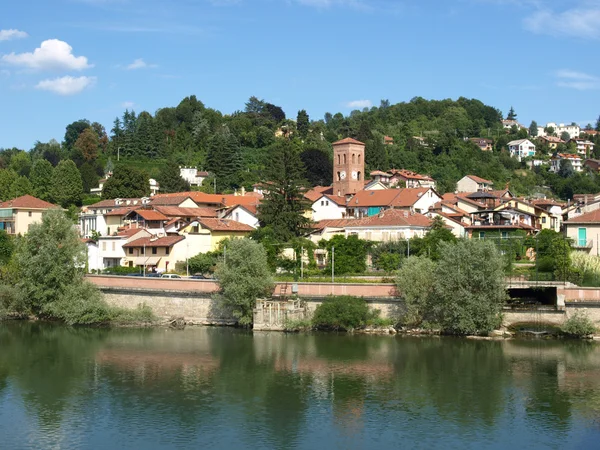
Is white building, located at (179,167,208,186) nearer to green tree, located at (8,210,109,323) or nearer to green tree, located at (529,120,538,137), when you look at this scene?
green tree, located at (8,210,109,323)

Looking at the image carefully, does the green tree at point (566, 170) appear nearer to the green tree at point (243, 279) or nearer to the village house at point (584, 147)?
the village house at point (584, 147)

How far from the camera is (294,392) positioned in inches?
1029

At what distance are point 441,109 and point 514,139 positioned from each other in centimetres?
1568

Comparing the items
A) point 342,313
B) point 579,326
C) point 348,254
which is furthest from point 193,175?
point 579,326

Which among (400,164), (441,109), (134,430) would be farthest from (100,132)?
A: (134,430)

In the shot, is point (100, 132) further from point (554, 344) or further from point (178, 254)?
point (554, 344)

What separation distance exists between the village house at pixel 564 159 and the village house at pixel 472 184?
29.0 meters

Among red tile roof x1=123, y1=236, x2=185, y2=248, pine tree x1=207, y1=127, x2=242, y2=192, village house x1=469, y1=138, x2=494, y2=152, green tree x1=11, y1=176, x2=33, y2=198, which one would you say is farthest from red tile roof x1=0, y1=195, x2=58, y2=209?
village house x1=469, y1=138, x2=494, y2=152

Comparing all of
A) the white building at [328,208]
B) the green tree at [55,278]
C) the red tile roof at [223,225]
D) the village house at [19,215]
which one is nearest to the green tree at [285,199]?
the red tile roof at [223,225]

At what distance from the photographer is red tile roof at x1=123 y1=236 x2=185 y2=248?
1887 inches

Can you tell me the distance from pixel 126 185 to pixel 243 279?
113ft

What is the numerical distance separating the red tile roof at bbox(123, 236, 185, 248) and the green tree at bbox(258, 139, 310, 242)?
19.1ft

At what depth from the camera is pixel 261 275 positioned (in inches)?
1487

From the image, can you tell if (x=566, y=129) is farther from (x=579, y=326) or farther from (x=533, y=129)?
(x=579, y=326)
